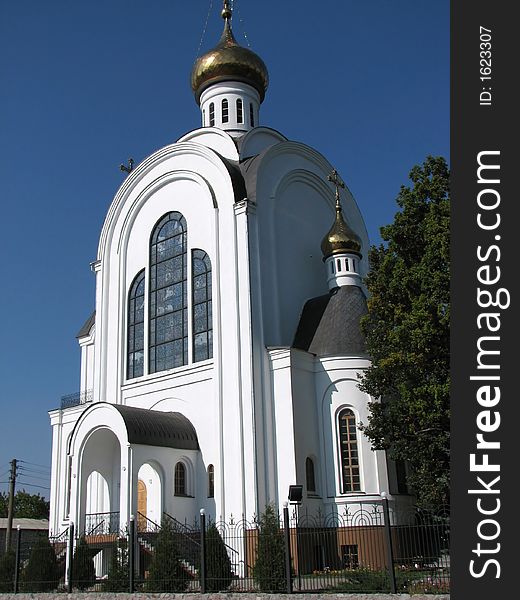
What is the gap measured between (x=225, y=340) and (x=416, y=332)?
686cm

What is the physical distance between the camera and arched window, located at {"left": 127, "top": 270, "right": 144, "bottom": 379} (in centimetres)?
2273

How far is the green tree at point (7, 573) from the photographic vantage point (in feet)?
53.8

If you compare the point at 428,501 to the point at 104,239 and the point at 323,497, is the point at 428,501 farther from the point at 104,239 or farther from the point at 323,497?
the point at 104,239

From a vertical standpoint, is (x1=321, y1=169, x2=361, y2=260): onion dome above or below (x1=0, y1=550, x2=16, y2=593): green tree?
above

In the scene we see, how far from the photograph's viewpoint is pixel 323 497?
18.7 meters

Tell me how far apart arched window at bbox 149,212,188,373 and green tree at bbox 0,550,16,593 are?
23.5 ft

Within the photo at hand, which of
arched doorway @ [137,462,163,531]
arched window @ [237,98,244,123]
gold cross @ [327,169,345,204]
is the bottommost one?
arched doorway @ [137,462,163,531]

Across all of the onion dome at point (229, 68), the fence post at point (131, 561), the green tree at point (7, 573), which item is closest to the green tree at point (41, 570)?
the green tree at point (7, 573)

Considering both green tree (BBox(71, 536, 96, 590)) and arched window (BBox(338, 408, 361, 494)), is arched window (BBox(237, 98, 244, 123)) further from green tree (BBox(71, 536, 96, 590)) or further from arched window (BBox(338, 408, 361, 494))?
green tree (BBox(71, 536, 96, 590))

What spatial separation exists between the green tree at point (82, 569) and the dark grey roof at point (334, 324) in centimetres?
802

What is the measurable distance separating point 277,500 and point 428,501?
4.80 metres

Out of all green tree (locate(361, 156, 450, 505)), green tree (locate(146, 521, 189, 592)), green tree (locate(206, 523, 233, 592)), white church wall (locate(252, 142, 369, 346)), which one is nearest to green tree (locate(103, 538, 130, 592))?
green tree (locate(146, 521, 189, 592))

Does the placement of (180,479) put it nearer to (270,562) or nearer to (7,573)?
(7,573)

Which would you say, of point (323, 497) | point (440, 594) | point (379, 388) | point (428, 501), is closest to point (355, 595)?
point (440, 594)
